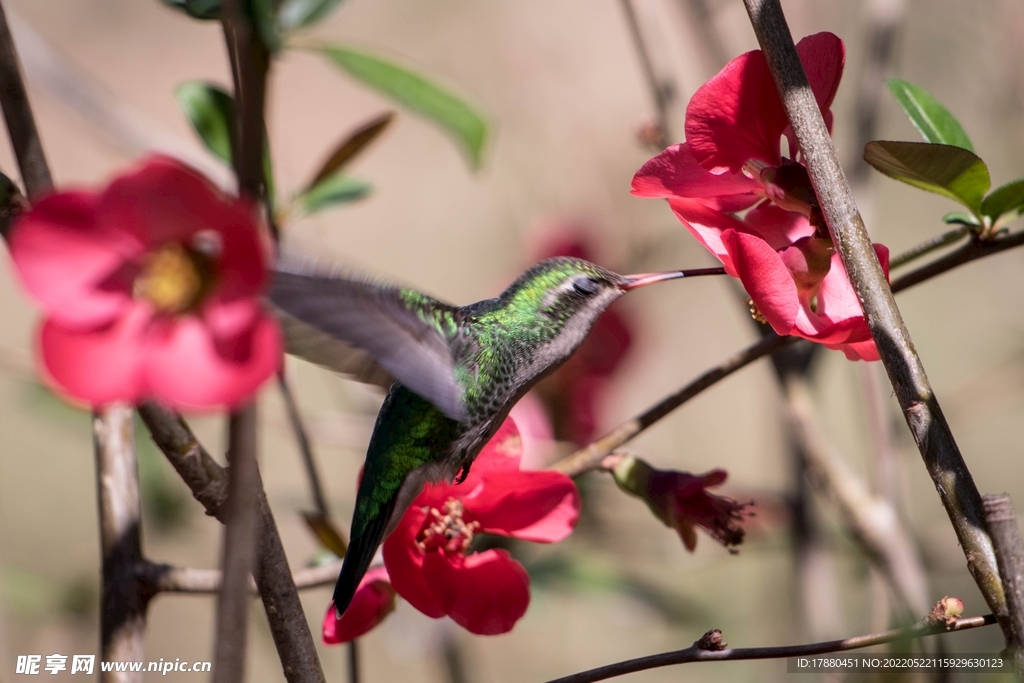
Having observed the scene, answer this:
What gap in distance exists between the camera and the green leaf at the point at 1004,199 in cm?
65

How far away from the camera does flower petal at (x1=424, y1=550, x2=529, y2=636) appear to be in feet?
2.44

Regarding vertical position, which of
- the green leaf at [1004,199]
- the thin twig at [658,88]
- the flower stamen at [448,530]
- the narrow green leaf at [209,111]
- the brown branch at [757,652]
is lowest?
the brown branch at [757,652]

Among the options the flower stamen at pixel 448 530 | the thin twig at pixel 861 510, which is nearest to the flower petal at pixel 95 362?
the flower stamen at pixel 448 530

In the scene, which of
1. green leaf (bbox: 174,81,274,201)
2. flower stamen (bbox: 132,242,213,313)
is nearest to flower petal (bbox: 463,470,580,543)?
flower stamen (bbox: 132,242,213,313)

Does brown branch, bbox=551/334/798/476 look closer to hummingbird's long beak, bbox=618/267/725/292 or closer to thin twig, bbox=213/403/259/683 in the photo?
hummingbird's long beak, bbox=618/267/725/292

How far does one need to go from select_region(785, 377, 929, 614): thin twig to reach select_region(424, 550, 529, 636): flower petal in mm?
610

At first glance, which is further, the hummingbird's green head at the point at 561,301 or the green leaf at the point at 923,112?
the hummingbird's green head at the point at 561,301

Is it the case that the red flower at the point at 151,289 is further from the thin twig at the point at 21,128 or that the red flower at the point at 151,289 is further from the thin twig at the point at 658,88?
the thin twig at the point at 658,88

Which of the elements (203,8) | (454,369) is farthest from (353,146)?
(454,369)

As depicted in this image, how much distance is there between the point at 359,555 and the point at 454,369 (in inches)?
6.8

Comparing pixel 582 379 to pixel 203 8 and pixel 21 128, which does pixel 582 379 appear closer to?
pixel 203 8

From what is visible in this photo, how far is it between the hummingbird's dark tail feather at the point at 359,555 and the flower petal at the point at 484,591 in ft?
0.17

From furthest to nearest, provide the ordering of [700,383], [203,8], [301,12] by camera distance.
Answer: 1. [301,12]
2. [203,8]
3. [700,383]

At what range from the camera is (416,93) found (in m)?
1.03
